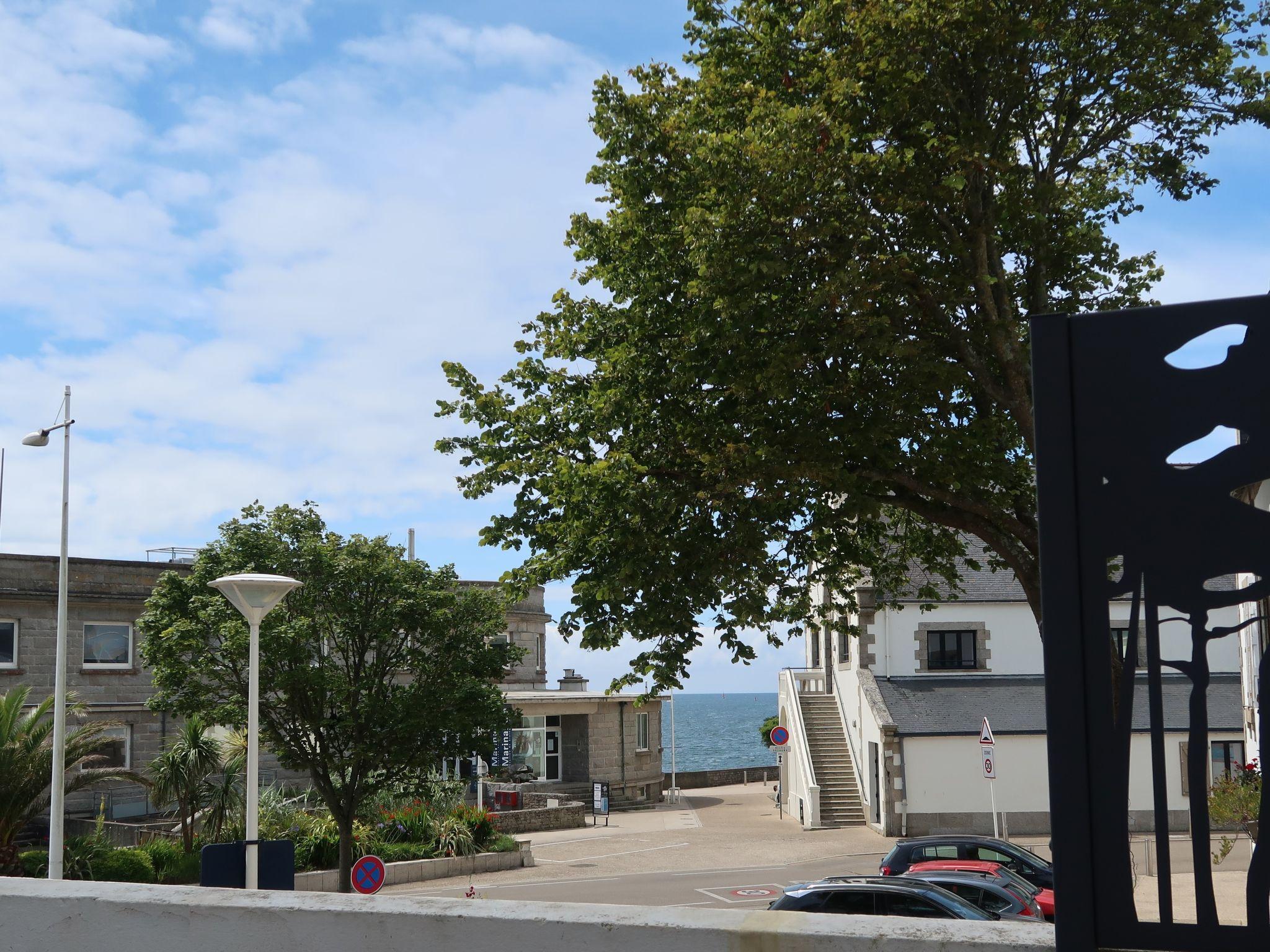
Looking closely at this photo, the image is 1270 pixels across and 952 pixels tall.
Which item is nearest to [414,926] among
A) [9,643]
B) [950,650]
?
[950,650]

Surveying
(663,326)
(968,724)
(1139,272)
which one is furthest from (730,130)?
(968,724)

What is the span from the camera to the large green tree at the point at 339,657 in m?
23.8

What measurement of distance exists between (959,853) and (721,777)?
1534 inches

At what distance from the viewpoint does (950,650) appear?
131 feet

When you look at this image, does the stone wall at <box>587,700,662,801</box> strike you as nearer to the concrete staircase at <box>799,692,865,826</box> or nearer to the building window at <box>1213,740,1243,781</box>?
the concrete staircase at <box>799,692,865,826</box>

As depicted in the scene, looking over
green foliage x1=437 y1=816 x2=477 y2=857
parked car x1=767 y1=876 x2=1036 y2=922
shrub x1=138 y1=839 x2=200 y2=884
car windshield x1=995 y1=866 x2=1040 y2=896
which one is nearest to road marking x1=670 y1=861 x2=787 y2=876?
green foliage x1=437 y1=816 x2=477 y2=857

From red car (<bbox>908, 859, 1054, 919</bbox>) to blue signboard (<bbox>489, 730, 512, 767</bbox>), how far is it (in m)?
18.8

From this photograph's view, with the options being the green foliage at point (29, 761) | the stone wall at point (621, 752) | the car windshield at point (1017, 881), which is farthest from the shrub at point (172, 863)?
the stone wall at point (621, 752)

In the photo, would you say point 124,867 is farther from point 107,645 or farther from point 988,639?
point 988,639

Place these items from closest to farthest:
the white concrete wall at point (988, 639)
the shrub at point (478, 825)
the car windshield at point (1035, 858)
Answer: the car windshield at point (1035, 858) → the shrub at point (478, 825) → the white concrete wall at point (988, 639)

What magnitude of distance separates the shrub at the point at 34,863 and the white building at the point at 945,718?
21.6 metres

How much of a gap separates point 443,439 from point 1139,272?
37.2 feet

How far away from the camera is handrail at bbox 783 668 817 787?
131 ft

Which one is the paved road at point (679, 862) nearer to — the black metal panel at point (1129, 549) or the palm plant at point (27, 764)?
the palm plant at point (27, 764)
